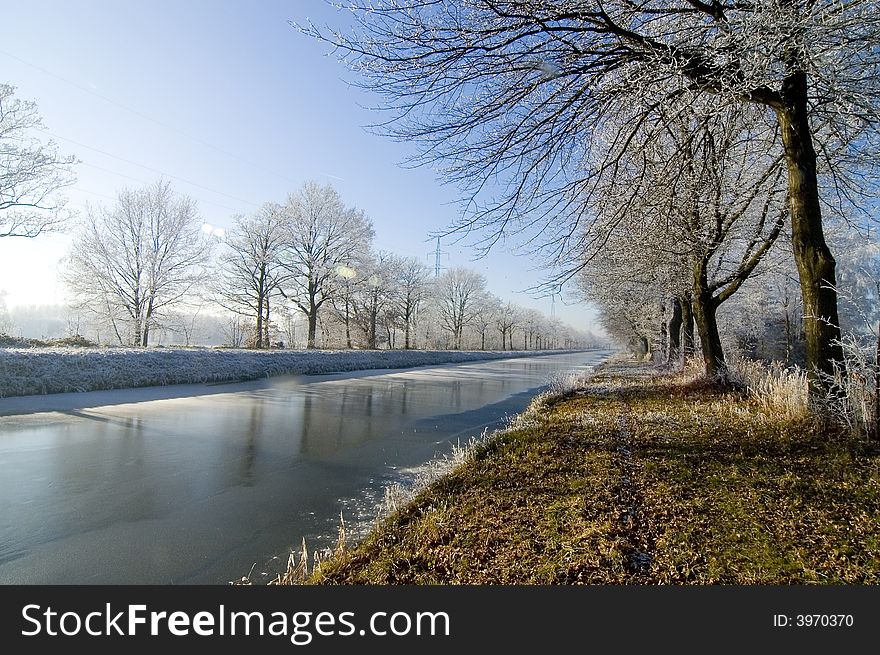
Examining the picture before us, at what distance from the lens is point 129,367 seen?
547 inches

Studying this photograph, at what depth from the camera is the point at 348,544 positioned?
11.8 feet

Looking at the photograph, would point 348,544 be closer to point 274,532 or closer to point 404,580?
point 274,532

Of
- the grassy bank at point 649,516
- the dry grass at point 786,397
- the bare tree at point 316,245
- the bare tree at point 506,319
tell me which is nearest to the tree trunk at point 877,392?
the grassy bank at point 649,516

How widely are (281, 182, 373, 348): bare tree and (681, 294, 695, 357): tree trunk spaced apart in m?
22.5

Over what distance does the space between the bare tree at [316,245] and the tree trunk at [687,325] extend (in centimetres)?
2249

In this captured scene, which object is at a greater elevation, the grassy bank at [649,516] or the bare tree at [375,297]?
the bare tree at [375,297]

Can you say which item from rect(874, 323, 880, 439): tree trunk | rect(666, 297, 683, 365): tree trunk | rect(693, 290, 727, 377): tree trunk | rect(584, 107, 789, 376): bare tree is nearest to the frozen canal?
rect(584, 107, 789, 376): bare tree

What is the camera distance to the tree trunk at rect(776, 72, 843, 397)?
5234 mm

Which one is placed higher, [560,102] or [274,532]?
[560,102]

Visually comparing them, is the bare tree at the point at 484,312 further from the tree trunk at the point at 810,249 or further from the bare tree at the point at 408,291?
the tree trunk at the point at 810,249

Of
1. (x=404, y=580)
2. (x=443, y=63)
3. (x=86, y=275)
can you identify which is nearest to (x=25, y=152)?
(x=86, y=275)

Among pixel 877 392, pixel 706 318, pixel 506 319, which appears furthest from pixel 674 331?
pixel 506 319

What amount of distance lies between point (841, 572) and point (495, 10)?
4.82m

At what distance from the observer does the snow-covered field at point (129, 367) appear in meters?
11.3
